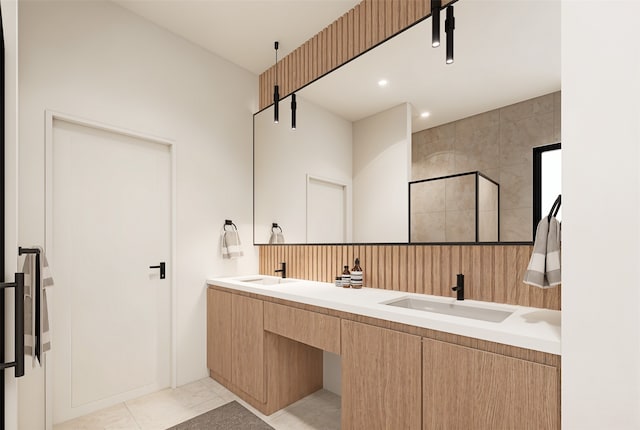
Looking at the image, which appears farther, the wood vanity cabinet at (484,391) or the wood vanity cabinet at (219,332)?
the wood vanity cabinet at (219,332)

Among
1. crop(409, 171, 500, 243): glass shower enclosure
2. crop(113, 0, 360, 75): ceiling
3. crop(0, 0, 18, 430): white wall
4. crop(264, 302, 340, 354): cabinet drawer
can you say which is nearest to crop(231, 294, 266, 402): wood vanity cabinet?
crop(264, 302, 340, 354): cabinet drawer

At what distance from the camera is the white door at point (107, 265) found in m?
2.08

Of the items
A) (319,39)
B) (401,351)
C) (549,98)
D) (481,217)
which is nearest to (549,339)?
(401,351)

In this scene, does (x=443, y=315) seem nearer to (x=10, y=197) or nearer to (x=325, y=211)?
(x=325, y=211)

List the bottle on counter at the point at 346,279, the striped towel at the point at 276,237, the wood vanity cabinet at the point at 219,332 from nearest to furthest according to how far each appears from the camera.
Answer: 1. the bottle on counter at the point at 346,279
2. the wood vanity cabinet at the point at 219,332
3. the striped towel at the point at 276,237

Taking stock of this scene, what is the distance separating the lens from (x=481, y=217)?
1671 millimetres

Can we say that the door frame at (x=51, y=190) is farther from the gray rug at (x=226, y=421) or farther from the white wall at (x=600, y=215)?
the white wall at (x=600, y=215)

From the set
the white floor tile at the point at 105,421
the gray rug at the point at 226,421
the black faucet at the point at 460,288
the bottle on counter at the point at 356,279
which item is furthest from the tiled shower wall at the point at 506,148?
the white floor tile at the point at 105,421

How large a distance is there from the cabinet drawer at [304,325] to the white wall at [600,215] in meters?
0.98

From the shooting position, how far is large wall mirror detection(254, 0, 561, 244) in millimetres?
1538

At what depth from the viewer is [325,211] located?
2.48 metres

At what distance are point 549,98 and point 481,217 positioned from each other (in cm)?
60

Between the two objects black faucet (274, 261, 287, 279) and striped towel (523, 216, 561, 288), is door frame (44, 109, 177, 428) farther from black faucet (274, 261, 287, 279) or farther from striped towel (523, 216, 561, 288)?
striped towel (523, 216, 561, 288)

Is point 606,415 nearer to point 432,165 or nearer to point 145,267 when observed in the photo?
point 432,165
